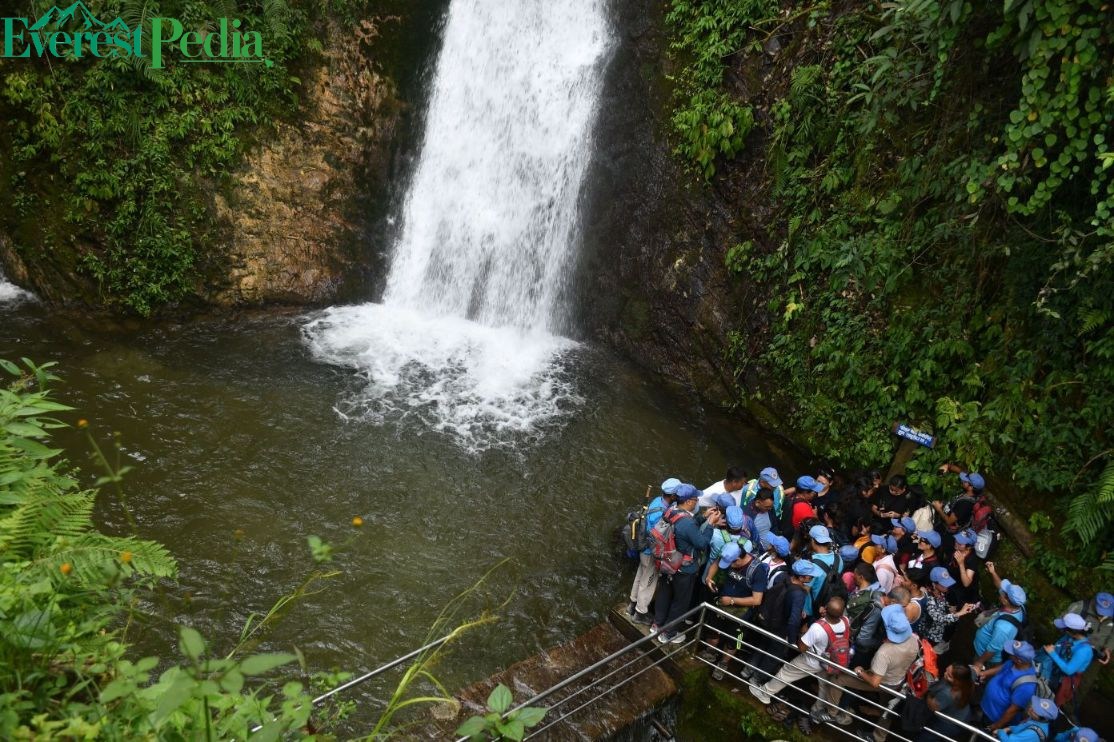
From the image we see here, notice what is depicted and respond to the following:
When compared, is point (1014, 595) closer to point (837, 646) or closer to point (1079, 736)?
point (1079, 736)

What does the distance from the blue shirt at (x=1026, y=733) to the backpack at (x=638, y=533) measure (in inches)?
120

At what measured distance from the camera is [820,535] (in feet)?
20.4

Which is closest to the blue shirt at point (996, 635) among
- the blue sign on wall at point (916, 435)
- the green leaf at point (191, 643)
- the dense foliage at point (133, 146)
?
the blue sign on wall at point (916, 435)

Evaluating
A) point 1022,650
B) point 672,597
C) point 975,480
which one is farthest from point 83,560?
point 975,480

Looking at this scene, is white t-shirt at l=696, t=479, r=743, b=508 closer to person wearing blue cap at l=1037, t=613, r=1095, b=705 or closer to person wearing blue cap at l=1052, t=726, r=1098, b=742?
person wearing blue cap at l=1037, t=613, r=1095, b=705

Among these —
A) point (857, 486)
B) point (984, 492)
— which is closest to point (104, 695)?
point (857, 486)

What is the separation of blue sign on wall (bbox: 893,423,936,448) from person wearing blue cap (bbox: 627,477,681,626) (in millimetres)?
4011

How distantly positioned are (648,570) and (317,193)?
10.7 m

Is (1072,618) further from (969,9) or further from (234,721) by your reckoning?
(234,721)

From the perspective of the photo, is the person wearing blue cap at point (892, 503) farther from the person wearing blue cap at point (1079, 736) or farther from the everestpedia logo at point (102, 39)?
the everestpedia logo at point (102, 39)

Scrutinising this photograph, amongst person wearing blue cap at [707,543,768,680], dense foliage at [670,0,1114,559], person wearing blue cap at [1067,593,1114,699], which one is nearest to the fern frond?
person wearing blue cap at [707,543,768,680]

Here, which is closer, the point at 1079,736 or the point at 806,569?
the point at 1079,736

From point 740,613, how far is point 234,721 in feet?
16.4

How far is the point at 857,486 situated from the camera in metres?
8.08
